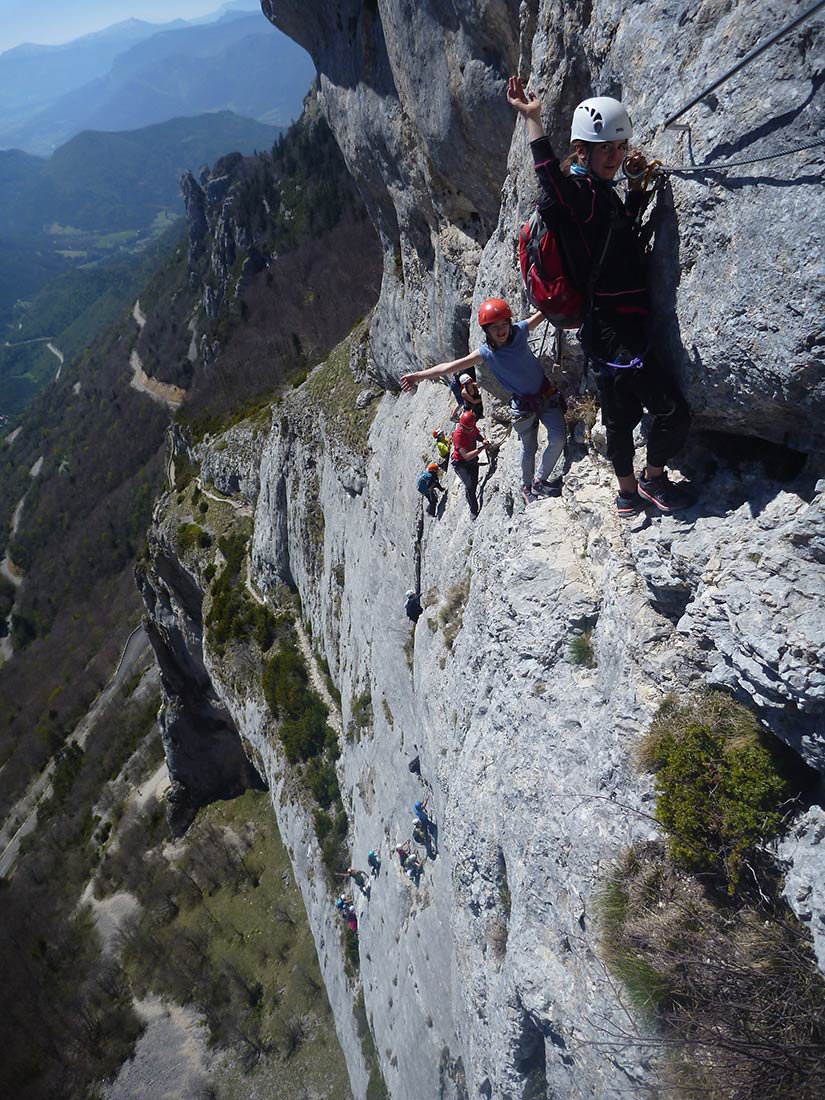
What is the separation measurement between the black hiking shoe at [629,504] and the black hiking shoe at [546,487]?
59.8 inches

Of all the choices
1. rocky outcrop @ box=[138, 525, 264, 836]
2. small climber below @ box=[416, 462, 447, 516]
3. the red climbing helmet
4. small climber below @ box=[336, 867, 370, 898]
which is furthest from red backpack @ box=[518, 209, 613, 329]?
rocky outcrop @ box=[138, 525, 264, 836]

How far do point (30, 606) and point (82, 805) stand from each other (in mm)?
69656

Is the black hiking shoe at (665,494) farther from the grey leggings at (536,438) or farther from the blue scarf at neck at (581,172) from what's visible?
the blue scarf at neck at (581,172)

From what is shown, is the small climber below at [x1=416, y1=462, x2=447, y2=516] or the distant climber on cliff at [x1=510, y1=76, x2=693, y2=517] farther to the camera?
the small climber below at [x1=416, y1=462, x2=447, y2=516]

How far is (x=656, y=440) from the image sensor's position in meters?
6.28

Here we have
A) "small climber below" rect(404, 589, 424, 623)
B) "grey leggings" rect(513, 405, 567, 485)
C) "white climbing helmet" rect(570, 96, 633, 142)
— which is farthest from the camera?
"small climber below" rect(404, 589, 424, 623)

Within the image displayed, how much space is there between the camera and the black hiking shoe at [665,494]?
6375 mm

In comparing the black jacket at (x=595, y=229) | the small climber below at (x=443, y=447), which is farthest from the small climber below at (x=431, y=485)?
the black jacket at (x=595, y=229)

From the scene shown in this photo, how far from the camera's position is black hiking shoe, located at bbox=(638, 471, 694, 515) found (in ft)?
20.9

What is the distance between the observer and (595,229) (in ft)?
19.0

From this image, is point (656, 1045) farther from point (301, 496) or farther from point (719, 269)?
point (301, 496)

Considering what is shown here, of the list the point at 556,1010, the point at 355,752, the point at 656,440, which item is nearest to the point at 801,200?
the point at 656,440

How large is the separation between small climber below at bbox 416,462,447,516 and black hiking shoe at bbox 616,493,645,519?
22.8 feet

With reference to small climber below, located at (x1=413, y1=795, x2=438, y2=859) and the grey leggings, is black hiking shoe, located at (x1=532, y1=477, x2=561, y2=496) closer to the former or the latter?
the grey leggings
